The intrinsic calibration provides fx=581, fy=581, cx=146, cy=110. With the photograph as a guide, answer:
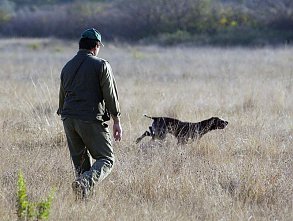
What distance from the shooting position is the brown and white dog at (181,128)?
8.42 metres

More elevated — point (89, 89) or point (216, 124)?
point (89, 89)

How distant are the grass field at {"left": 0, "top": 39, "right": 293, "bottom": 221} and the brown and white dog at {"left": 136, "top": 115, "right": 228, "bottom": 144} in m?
0.19

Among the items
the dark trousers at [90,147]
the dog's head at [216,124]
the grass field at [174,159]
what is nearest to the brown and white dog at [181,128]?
the dog's head at [216,124]

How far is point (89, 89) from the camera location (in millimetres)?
5641

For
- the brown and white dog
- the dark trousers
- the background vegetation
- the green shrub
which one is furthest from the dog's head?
the background vegetation

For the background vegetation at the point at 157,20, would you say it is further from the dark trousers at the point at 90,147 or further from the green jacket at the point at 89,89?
the green jacket at the point at 89,89

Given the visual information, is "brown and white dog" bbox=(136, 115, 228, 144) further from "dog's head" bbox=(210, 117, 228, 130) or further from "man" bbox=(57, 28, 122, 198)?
"man" bbox=(57, 28, 122, 198)

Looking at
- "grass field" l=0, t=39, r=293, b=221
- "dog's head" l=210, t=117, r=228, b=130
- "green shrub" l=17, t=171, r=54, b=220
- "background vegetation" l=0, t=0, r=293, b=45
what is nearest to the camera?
"green shrub" l=17, t=171, r=54, b=220

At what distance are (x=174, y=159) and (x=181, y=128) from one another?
131 centimetres

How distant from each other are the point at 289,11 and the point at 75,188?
39612mm

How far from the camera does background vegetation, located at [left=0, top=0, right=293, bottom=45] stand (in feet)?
141

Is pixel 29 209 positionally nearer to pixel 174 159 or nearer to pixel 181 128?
pixel 174 159

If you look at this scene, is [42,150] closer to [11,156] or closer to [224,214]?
[11,156]

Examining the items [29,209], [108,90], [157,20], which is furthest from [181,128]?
[157,20]
